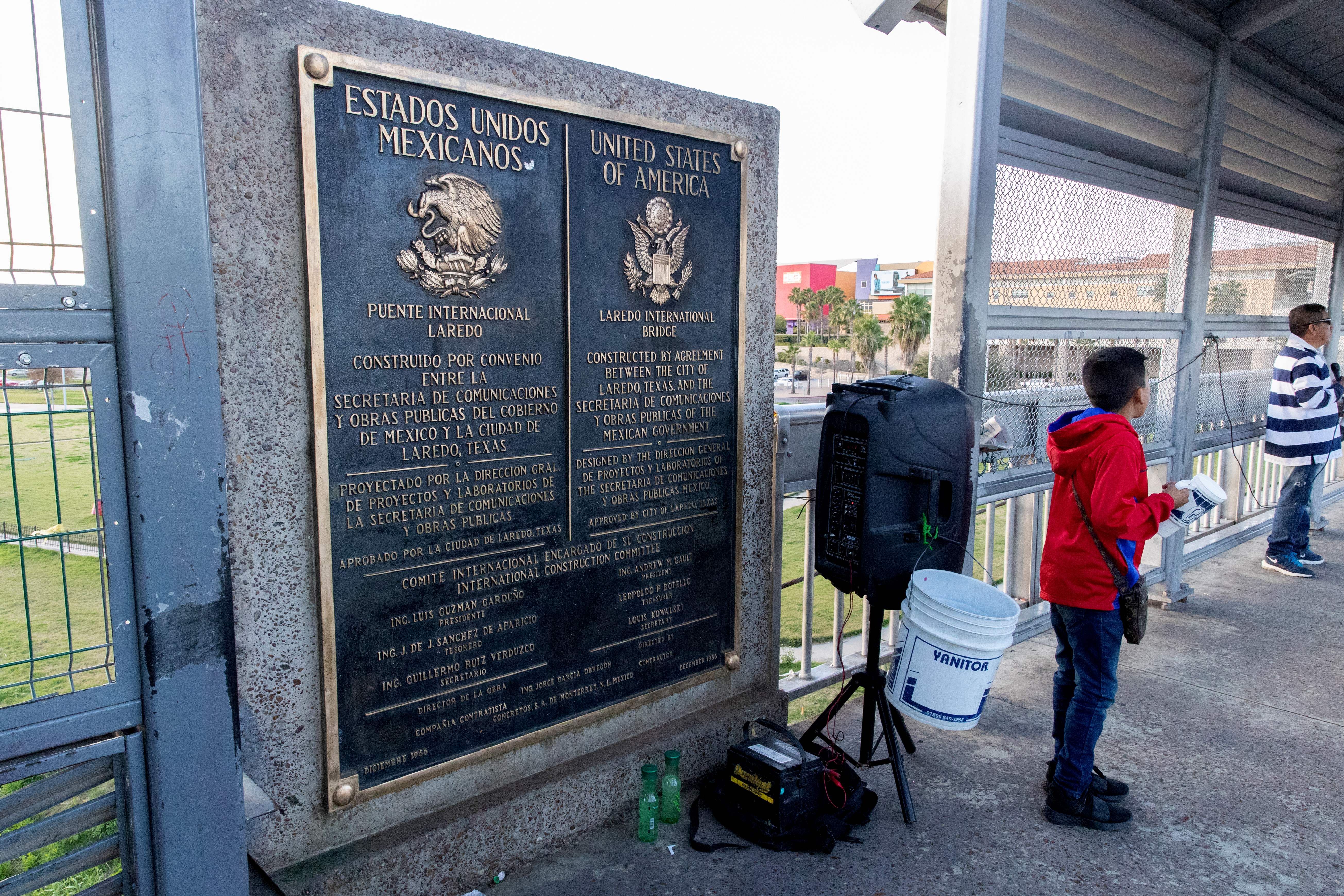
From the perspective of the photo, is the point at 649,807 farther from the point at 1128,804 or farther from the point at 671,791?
the point at 1128,804

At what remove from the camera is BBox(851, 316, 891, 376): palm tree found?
6525 centimetres

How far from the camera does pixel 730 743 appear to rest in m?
3.83

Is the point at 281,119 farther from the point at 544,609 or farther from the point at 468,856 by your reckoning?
the point at 468,856

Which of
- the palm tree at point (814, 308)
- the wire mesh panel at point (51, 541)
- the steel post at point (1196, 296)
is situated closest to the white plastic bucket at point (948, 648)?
the wire mesh panel at point (51, 541)

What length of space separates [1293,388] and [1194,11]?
123 inches

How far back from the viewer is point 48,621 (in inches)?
77.5

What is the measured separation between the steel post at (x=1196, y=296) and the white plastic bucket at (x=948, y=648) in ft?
11.8

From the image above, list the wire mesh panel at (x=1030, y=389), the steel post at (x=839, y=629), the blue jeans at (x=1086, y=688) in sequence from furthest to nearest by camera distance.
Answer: the wire mesh panel at (x=1030, y=389) < the steel post at (x=839, y=629) < the blue jeans at (x=1086, y=688)

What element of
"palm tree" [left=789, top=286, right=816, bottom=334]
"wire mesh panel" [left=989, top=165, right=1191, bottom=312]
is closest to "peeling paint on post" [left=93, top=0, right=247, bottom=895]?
"wire mesh panel" [left=989, top=165, right=1191, bottom=312]

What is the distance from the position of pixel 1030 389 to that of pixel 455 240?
361 cm

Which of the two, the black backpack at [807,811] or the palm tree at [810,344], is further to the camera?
the palm tree at [810,344]

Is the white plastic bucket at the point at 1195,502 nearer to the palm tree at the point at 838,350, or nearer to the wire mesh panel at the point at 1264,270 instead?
the wire mesh panel at the point at 1264,270

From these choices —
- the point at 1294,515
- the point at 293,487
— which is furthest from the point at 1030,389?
the point at 293,487

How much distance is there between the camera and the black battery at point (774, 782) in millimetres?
3213
